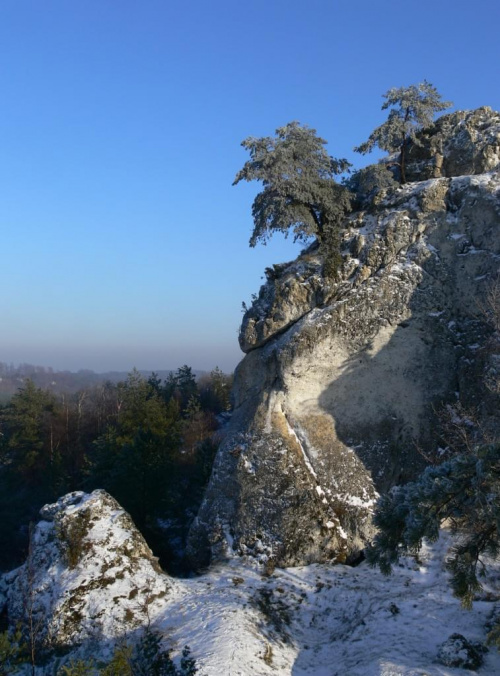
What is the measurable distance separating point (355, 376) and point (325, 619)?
7905 mm

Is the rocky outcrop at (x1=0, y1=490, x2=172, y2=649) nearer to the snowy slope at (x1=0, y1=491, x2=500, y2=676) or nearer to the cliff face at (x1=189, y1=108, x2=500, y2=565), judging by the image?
the snowy slope at (x1=0, y1=491, x2=500, y2=676)

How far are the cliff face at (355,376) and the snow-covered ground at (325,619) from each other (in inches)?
60.1

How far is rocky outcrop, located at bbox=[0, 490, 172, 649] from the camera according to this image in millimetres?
14570

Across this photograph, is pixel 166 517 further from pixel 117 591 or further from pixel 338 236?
pixel 338 236

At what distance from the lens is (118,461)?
980 inches

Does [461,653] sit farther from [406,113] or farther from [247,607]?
[406,113]

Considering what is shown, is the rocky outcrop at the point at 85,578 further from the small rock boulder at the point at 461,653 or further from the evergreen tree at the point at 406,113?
the evergreen tree at the point at 406,113

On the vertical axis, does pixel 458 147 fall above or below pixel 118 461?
above

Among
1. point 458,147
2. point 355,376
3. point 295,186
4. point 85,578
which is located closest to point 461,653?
point 355,376

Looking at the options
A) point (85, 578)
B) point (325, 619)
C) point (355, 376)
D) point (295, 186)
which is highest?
point (295, 186)

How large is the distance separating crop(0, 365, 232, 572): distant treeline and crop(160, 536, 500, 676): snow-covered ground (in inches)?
253

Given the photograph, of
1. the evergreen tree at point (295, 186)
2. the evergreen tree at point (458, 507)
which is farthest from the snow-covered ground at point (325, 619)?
the evergreen tree at point (295, 186)

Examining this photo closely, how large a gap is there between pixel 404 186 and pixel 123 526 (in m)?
16.4

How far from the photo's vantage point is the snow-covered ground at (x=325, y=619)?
12.2 meters
